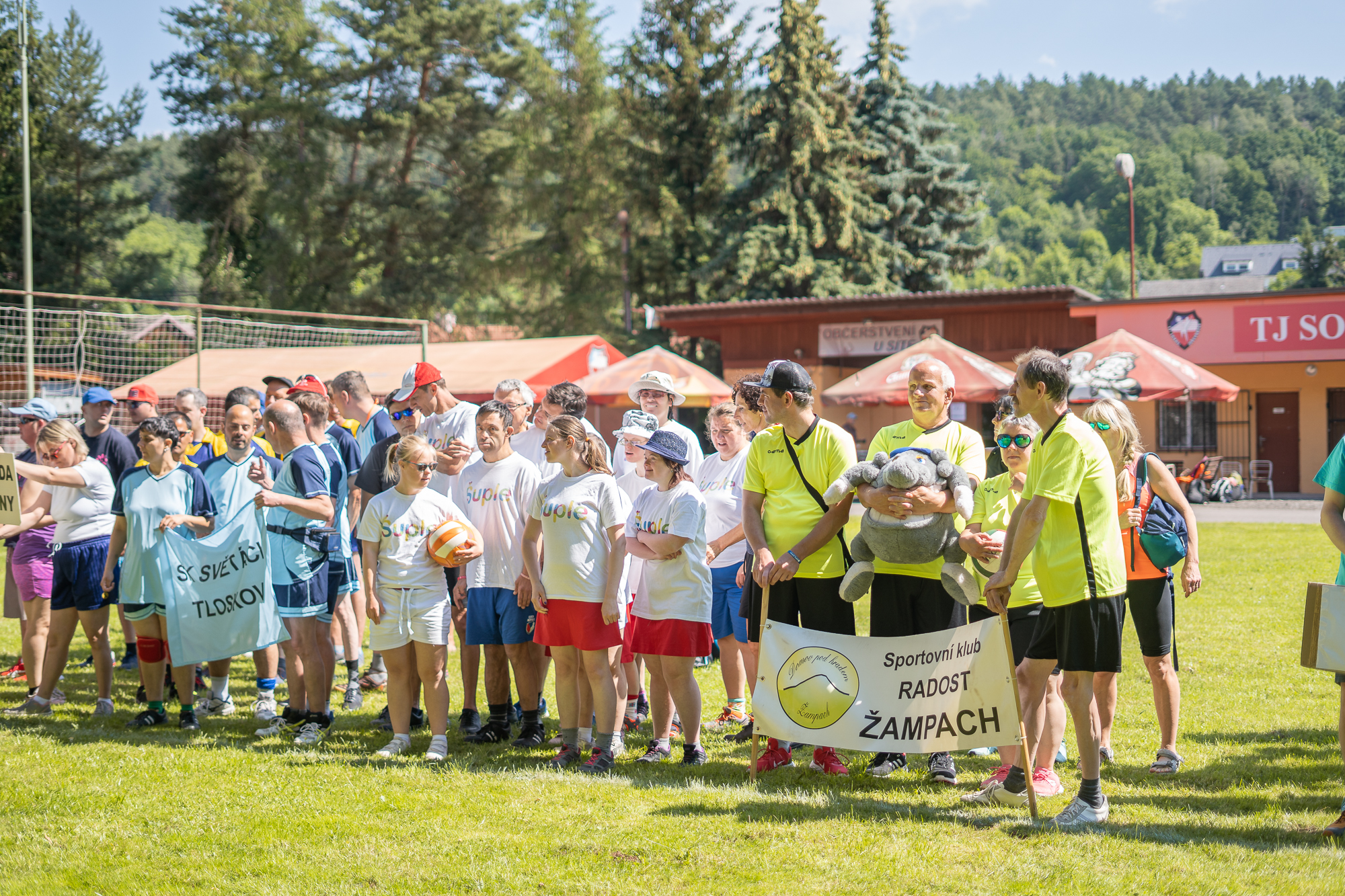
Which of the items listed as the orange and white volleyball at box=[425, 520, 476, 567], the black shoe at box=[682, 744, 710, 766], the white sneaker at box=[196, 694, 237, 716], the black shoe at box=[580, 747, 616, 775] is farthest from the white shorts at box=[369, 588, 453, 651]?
the white sneaker at box=[196, 694, 237, 716]

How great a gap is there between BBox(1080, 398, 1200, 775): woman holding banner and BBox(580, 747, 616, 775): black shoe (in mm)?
2464

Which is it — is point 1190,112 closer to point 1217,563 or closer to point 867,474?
point 1217,563

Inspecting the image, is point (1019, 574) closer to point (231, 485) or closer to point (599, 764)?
point (599, 764)

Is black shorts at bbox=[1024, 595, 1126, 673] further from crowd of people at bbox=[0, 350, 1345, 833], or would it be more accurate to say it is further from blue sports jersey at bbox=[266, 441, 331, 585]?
blue sports jersey at bbox=[266, 441, 331, 585]

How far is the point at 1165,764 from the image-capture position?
5.27 m

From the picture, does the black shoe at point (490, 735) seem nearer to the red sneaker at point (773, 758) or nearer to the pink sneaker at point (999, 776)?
the red sneaker at point (773, 758)

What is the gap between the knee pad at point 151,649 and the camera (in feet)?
21.5

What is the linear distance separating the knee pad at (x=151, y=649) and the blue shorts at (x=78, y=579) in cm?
43

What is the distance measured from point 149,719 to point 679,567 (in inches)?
145

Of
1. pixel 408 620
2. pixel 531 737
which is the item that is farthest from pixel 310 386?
pixel 531 737

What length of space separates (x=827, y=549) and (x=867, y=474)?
0.60m

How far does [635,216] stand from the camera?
37.8 meters

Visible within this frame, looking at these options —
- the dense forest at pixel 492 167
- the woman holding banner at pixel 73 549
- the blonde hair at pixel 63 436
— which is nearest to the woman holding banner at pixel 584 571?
the woman holding banner at pixel 73 549

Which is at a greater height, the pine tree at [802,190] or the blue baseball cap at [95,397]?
the pine tree at [802,190]
